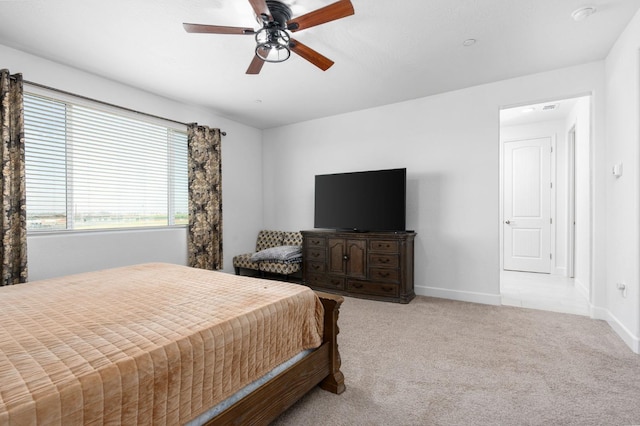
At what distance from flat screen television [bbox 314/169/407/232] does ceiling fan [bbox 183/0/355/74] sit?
1923 mm

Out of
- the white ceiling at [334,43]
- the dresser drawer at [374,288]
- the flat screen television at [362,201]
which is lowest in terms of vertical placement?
the dresser drawer at [374,288]

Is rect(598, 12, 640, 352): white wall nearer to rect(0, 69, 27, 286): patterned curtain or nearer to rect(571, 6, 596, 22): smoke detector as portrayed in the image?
rect(571, 6, 596, 22): smoke detector

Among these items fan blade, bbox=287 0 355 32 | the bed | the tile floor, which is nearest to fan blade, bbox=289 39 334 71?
fan blade, bbox=287 0 355 32

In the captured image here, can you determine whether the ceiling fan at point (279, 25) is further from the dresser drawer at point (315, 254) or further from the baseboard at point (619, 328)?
the baseboard at point (619, 328)

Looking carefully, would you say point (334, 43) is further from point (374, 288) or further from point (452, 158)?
point (374, 288)

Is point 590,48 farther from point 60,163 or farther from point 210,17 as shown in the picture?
point 60,163

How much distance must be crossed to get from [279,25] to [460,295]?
143 inches

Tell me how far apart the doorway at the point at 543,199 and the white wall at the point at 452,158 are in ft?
3.33

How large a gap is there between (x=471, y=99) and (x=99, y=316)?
4287mm

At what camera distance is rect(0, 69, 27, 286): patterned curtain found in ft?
8.99

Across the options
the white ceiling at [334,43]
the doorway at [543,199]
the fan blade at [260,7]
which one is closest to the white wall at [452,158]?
the white ceiling at [334,43]

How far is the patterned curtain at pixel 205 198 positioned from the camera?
4.40 m

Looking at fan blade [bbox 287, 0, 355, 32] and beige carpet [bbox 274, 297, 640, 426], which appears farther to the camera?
fan blade [bbox 287, 0, 355, 32]

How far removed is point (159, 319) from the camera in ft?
4.55
